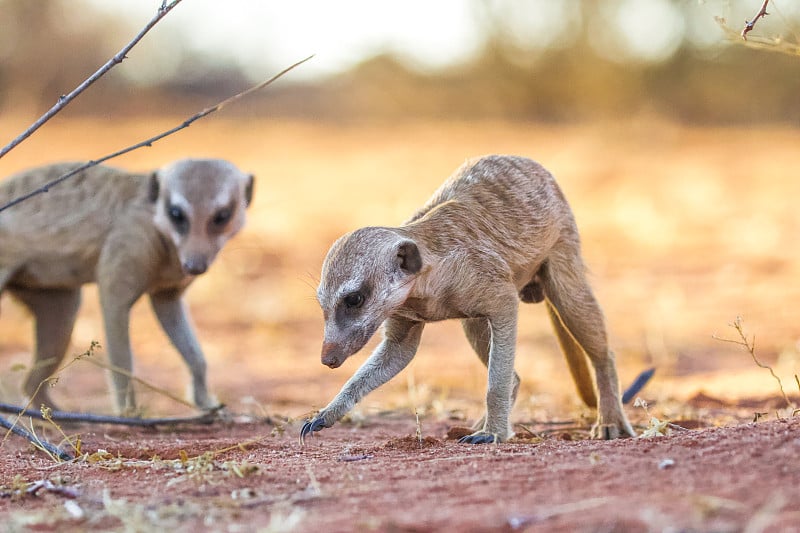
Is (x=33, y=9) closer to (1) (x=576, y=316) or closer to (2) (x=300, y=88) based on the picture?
(2) (x=300, y=88)

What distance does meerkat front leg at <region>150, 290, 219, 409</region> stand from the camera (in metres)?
6.82

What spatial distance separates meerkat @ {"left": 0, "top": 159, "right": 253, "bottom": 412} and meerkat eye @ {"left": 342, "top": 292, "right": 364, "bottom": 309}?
2.48 meters

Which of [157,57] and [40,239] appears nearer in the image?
[40,239]

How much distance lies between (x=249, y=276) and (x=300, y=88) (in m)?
17.0

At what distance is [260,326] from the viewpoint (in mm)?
11016

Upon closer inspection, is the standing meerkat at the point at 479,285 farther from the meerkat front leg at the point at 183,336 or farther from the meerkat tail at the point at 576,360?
the meerkat front leg at the point at 183,336

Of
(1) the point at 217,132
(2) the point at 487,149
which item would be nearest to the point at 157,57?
(1) the point at 217,132

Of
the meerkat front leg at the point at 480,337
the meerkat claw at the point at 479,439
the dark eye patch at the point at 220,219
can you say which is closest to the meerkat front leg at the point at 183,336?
the dark eye patch at the point at 220,219

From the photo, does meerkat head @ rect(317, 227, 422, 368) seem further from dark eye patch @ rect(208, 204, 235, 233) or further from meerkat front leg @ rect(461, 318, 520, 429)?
dark eye patch @ rect(208, 204, 235, 233)

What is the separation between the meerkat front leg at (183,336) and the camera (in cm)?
→ 682

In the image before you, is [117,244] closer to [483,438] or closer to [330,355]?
[330,355]

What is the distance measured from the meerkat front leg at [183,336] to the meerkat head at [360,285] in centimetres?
265

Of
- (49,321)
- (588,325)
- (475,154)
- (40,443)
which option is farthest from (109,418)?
(475,154)

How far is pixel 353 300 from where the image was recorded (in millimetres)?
4277
